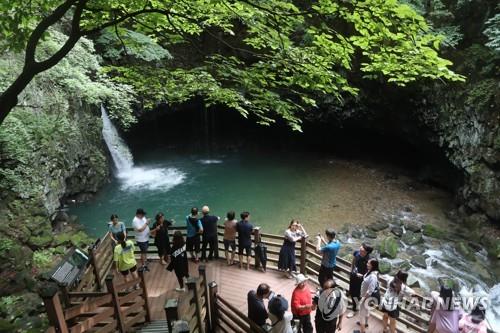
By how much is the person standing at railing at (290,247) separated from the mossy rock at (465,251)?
878 centimetres

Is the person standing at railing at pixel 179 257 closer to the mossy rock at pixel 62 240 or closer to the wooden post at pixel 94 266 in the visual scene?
the wooden post at pixel 94 266

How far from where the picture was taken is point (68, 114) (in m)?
15.0

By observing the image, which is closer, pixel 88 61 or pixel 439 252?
pixel 88 61

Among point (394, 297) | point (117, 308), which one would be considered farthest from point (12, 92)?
point (394, 297)

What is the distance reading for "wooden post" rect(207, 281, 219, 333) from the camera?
6.84m

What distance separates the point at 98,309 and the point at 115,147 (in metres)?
17.3

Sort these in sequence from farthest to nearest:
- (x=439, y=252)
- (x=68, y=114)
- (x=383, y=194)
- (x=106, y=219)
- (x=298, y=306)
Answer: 1. (x=383, y=194)
2. (x=106, y=219)
3. (x=68, y=114)
4. (x=439, y=252)
5. (x=298, y=306)

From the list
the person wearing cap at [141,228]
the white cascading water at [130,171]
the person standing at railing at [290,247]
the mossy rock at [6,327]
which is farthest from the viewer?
the white cascading water at [130,171]

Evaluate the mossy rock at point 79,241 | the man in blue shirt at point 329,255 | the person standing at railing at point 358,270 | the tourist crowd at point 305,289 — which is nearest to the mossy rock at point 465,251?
the tourist crowd at point 305,289

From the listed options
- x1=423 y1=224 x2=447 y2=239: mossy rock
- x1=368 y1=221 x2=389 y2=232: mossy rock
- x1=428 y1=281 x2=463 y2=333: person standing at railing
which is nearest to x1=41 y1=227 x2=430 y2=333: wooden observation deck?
x1=428 y1=281 x2=463 y2=333: person standing at railing

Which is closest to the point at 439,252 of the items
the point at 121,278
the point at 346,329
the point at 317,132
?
the point at 346,329

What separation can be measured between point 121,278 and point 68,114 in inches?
357

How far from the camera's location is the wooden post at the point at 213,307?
6.84 m

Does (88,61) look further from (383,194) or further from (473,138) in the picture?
(473,138)
